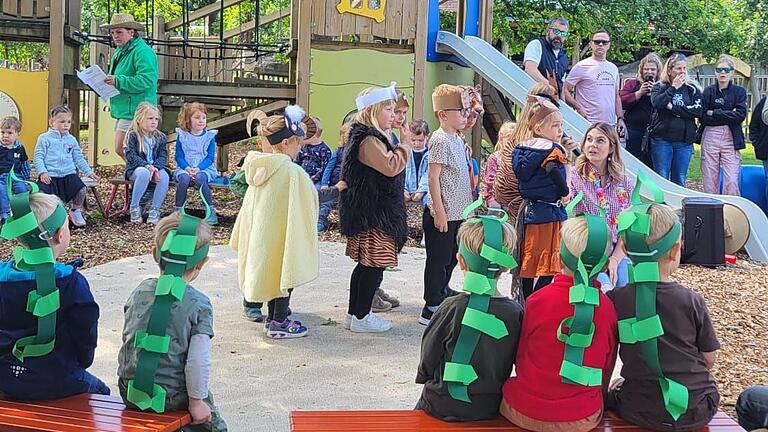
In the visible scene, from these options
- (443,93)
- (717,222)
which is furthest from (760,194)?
(443,93)

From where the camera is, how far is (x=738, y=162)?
403 inches

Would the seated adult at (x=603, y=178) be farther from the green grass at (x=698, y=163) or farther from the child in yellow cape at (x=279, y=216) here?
the green grass at (x=698, y=163)

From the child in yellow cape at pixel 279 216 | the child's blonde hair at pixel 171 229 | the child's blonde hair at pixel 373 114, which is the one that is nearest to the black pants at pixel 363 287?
the child in yellow cape at pixel 279 216

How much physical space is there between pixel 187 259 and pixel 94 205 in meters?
7.79

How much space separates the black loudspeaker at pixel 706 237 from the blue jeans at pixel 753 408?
15.4ft

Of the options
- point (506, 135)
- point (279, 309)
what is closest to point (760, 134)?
point (506, 135)

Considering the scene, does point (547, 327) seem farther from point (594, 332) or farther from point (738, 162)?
point (738, 162)

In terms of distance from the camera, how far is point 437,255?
5.95 m

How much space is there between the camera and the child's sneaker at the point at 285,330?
562cm

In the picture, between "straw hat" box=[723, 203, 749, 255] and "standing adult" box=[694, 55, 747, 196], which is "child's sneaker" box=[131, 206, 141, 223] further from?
"standing adult" box=[694, 55, 747, 196]

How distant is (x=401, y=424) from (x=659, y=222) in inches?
46.2

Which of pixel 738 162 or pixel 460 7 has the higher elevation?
pixel 460 7

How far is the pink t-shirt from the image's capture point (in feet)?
32.9

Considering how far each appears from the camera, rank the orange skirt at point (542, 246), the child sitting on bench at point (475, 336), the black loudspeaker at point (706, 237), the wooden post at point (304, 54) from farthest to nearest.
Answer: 1. the wooden post at point (304, 54)
2. the black loudspeaker at point (706, 237)
3. the orange skirt at point (542, 246)
4. the child sitting on bench at point (475, 336)
